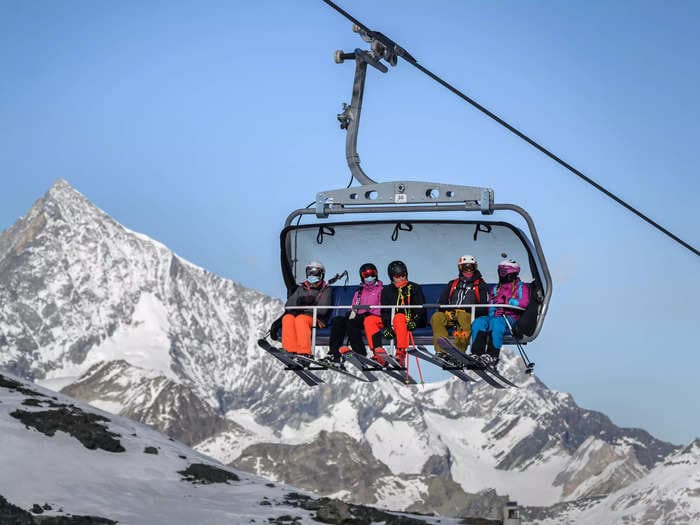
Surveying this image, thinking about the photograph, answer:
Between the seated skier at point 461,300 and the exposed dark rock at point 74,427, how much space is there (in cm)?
15016

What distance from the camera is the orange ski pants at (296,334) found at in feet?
83.3

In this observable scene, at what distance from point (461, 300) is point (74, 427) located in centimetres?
16202

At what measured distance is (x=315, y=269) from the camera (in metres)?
26.3

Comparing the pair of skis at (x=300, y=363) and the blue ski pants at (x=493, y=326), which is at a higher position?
the blue ski pants at (x=493, y=326)

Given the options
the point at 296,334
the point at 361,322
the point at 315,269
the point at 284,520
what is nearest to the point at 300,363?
the point at 296,334

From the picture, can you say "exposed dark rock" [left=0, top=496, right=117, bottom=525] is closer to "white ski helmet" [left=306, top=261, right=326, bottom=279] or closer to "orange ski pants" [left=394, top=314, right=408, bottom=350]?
"white ski helmet" [left=306, top=261, right=326, bottom=279]

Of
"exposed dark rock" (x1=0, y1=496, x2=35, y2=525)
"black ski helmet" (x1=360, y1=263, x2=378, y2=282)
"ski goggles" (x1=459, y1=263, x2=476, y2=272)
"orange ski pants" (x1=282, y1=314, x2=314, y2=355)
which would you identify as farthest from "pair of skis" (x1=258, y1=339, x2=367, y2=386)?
"exposed dark rock" (x1=0, y1=496, x2=35, y2=525)

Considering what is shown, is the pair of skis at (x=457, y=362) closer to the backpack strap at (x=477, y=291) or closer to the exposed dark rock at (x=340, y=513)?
the backpack strap at (x=477, y=291)

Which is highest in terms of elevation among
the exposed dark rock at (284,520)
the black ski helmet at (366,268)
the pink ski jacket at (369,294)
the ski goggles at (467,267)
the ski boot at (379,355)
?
the ski goggles at (467,267)

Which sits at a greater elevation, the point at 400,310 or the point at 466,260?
the point at 466,260

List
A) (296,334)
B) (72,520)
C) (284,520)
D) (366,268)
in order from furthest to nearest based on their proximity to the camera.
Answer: (284,520)
(72,520)
(366,268)
(296,334)

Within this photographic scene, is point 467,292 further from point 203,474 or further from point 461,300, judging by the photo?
point 203,474

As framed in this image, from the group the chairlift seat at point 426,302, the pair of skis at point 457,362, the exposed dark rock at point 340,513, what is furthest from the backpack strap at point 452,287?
the exposed dark rock at point 340,513

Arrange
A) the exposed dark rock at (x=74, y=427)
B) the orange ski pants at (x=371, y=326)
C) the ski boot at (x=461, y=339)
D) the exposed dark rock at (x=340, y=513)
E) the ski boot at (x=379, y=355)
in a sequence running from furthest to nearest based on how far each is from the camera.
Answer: the exposed dark rock at (x=74, y=427), the exposed dark rock at (x=340, y=513), the orange ski pants at (x=371, y=326), the ski boot at (x=379, y=355), the ski boot at (x=461, y=339)
